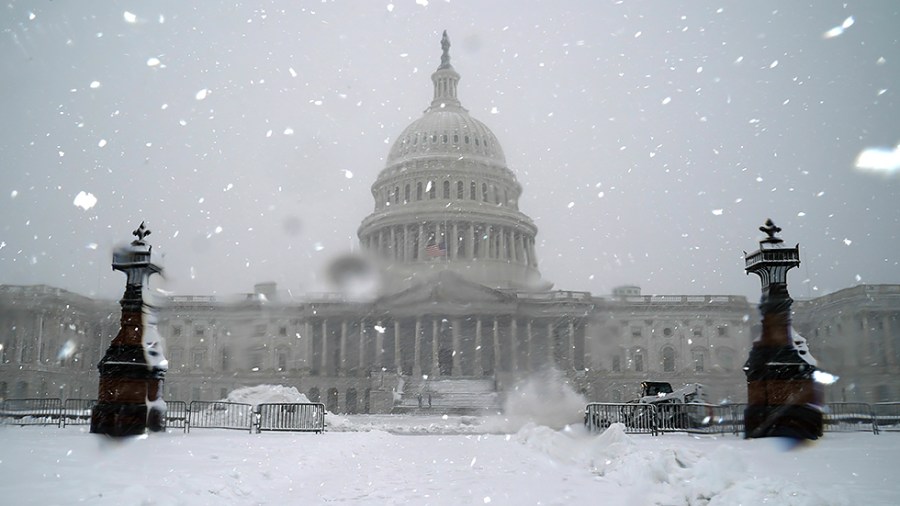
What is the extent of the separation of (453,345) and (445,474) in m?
66.7

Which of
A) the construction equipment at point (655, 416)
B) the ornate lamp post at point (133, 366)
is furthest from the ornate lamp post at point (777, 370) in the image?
the ornate lamp post at point (133, 366)

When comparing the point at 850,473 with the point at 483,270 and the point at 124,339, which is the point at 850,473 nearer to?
the point at 124,339

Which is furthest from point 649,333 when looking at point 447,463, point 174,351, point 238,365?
point 447,463

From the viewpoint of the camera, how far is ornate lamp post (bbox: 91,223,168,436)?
2050cm

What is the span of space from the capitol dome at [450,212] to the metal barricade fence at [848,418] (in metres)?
62.5

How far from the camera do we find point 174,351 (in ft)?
291

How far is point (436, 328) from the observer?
80.2 m

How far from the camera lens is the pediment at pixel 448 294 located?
8006 cm

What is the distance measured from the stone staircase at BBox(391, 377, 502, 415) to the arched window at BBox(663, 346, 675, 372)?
26559 millimetres

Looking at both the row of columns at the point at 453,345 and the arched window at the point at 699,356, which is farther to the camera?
the arched window at the point at 699,356

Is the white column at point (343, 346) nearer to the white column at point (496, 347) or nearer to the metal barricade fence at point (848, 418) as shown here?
the white column at point (496, 347)

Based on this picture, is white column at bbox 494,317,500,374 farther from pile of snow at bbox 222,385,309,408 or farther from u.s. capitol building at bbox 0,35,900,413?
pile of snow at bbox 222,385,309,408

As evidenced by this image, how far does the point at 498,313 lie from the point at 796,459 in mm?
67267

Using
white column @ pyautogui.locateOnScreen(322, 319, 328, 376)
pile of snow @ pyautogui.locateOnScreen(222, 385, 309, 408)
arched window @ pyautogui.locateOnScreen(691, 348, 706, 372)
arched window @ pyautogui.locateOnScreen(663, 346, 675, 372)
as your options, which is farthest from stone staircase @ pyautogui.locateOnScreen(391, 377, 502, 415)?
arched window @ pyautogui.locateOnScreen(691, 348, 706, 372)
